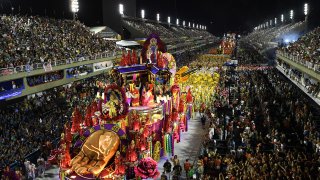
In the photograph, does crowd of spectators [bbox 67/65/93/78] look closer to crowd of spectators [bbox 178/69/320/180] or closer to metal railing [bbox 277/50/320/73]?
crowd of spectators [bbox 178/69/320/180]

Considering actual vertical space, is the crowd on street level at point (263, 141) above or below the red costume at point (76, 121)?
below

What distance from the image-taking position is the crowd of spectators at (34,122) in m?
18.5

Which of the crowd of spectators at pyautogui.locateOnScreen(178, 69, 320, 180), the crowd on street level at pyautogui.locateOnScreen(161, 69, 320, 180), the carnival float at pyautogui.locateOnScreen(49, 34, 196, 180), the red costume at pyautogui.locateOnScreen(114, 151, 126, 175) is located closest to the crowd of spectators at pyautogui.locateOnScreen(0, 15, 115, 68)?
the carnival float at pyautogui.locateOnScreen(49, 34, 196, 180)

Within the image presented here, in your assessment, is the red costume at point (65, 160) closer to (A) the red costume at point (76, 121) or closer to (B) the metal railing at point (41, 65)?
(A) the red costume at point (76, 121)

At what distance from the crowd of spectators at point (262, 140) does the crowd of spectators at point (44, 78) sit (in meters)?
14.7

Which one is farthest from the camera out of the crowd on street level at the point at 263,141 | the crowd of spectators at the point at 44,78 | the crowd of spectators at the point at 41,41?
the crowd of spectators at the point at 41,41

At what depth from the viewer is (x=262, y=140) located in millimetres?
20266

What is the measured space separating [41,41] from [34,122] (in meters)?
→ 15.8

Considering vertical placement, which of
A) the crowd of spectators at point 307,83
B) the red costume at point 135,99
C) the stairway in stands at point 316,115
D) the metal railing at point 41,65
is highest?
the metal railing at point 41,65

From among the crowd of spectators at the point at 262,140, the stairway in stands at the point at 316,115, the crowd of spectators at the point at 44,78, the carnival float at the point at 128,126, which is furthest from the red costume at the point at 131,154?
the crowd of spectators at the point at 44,78

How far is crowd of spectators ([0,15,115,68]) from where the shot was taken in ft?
105

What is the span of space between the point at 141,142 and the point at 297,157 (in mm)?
7041

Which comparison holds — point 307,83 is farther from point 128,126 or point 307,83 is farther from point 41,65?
point 41,65

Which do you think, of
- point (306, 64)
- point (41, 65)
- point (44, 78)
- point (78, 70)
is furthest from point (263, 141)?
point (78, 70)
